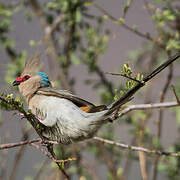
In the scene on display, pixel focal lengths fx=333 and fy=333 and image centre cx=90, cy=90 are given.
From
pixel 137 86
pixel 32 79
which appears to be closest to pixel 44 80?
pixel 32 79

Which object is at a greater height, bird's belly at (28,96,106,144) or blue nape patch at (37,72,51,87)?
blue nape patch at (37,72,51,87)

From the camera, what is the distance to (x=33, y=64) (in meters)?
1.68

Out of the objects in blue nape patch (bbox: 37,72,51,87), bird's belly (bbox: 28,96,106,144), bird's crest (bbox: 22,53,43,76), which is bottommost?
bird's belly (bbox: 28,96,106,144)

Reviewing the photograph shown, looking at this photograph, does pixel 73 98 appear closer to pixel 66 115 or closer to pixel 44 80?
pixel 66 115

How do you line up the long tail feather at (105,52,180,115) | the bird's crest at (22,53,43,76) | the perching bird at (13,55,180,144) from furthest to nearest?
the bird's crest at (22,53,43,76) < the perching bird at (13,55,180,144) < the long tail feather at (105,52,180,115)

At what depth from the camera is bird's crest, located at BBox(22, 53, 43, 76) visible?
168cm

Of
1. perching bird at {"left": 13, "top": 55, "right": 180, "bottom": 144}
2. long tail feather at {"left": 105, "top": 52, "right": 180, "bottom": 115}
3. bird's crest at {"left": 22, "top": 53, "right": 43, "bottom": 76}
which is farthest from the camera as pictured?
bird's crest at {"left": 22, "top": 53, "right": 43, "bottom": 76}

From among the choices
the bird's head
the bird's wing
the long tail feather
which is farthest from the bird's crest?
the long tail feather

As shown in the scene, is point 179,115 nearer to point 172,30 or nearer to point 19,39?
point 172,30

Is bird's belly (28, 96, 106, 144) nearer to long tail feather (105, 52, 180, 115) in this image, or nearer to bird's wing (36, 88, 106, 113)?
bird's wing (36, 88, 106, 113)

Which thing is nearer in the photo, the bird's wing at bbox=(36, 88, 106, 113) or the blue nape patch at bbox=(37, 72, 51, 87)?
the bird's wing at bbox=(36, 88, 106, 113)

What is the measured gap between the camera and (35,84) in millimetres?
1688

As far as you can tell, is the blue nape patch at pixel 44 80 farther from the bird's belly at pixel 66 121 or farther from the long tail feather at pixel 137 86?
the long tail feather at pixel 137 86

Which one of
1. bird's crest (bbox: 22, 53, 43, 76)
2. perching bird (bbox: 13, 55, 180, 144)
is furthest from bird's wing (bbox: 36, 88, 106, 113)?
bird's crest (bbox: 22, 53, 43, 76)
